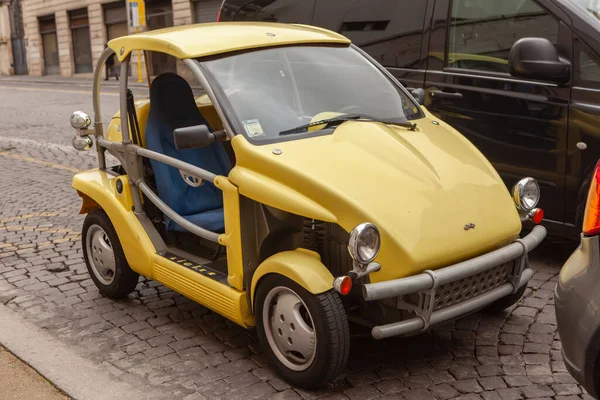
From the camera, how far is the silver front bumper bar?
339 centimetres

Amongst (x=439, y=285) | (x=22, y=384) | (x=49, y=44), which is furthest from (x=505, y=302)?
(x=49, y=44)

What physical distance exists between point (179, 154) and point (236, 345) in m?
1.27

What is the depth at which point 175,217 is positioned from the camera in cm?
448

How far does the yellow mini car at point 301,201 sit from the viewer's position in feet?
11.6

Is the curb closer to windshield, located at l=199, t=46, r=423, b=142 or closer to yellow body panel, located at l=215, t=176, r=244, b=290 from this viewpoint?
yellow body panel, located at l=215, t=176, r=244, b=290

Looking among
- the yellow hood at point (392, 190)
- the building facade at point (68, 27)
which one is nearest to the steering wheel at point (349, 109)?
the yellow hood at point (392, 190)

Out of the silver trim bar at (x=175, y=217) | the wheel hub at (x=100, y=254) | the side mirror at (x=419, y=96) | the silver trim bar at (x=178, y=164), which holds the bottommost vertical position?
the wheel hub at (x=100, y=254)

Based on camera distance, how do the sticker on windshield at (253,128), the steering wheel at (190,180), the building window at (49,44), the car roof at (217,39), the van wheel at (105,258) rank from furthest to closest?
the building window at (49,44) < the van wheel at (105,258) < the steering wheel at (190,180) < the car roof at (217,39) < the sticker on windshield at (253,128)

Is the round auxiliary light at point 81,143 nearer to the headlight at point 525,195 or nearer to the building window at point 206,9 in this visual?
the headlight at point 525,195

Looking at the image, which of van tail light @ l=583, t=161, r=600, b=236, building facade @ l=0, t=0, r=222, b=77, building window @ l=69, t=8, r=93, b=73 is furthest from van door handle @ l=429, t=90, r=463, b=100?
building window @ l=69, t=8, r=93, b=73

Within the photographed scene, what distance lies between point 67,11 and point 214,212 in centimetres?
3837

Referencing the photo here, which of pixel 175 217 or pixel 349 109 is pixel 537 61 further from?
pixel 175 217

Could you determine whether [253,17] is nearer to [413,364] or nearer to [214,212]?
[214,212]

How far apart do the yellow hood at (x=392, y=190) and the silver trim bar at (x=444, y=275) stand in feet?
0.19
